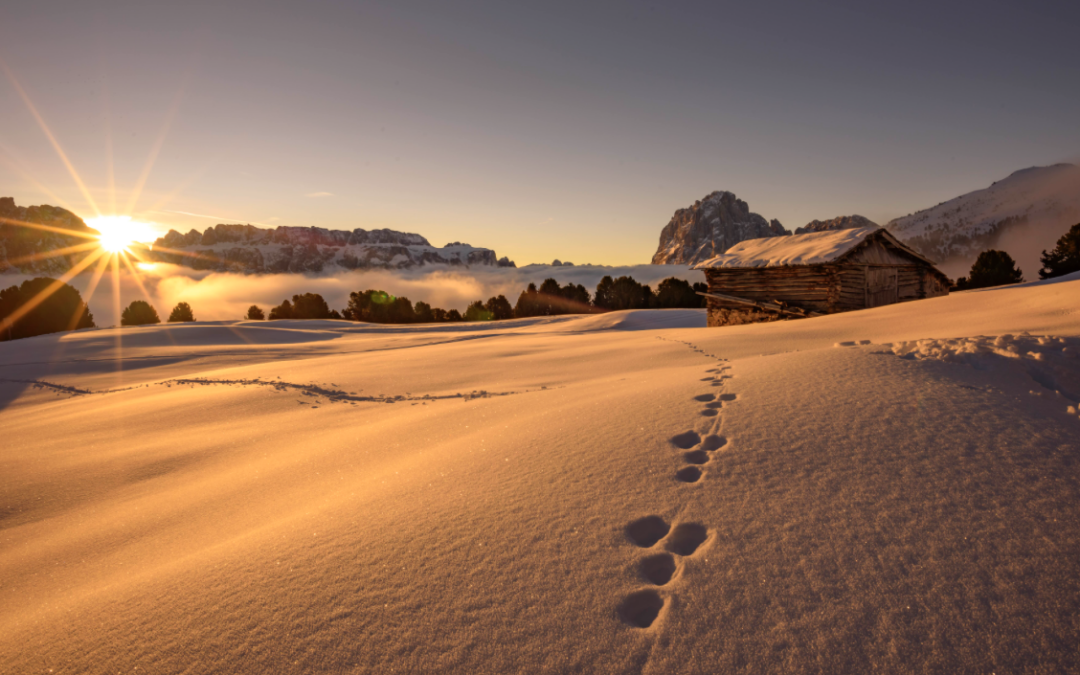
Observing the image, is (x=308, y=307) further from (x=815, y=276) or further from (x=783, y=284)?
(x=815, y=276)

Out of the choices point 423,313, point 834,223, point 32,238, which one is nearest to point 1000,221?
point 834,223

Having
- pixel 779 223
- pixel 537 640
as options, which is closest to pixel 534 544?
pixel 537 640

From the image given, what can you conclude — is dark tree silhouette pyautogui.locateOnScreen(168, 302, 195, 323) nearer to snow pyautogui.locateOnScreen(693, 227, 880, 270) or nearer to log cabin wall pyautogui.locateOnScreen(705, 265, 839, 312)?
snow pyautogui.locateOnScreen(693, 227, 880, 270)

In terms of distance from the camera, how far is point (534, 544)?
2.11 meters

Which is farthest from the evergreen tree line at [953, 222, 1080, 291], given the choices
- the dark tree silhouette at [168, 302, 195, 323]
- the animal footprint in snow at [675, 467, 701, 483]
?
the dark tree silhouette at [168, 302, 195, 323]

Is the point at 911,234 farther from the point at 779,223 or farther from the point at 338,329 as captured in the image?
the point at 338,329

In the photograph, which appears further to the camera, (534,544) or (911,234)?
(911,234)

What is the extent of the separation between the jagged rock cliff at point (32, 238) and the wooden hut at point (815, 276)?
256m

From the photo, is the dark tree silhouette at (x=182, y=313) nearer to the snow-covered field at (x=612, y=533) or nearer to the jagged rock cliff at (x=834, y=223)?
the snow-covered field at (x=612, y=533)

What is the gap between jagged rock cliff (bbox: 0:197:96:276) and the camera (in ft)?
559

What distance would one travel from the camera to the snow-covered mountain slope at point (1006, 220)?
286 feet

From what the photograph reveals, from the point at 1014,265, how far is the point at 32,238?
286 m

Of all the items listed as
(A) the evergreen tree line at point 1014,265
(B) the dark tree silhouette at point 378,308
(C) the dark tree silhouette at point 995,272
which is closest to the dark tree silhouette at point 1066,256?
(A) the evergreen tree line at point 1014,265

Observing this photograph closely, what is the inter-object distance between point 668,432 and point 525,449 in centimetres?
103
